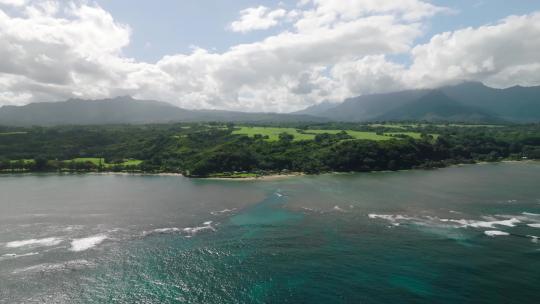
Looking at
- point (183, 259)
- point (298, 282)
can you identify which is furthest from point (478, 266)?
point (183, 259)

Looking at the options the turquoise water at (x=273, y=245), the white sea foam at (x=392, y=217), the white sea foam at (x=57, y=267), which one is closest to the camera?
the turquoise water at (x=273, y=245)

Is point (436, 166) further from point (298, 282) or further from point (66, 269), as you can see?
point (66, 269)

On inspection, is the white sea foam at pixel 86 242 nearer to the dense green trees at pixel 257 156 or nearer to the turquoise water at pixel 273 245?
the turquoise water at pixel 273 245

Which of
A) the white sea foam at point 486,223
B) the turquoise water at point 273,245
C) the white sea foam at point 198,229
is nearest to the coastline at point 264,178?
the turquoise water at point 273,245

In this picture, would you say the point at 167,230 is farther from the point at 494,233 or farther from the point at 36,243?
the point at 494,233

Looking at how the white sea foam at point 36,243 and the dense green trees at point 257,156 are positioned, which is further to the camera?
the dense green trees at point 257,156

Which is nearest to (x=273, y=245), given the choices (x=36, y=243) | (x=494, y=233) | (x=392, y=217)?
(x=392, y=217)
